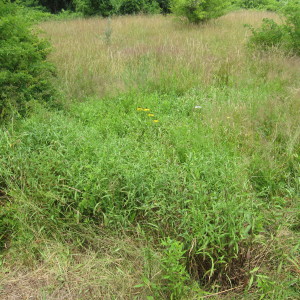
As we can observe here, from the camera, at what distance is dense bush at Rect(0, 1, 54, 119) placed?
3.95 meters

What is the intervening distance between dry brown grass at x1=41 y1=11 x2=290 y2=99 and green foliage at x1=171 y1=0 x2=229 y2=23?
205cm

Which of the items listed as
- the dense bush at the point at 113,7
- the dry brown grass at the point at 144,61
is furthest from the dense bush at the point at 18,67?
the dense bush at the point at 113,7

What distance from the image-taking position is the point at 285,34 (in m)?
6.70

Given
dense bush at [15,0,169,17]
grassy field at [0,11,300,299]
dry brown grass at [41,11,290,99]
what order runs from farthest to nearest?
dense bush at [15,0,169,17] → dry brown grass at [41,11,290,99] → grassy field at [0,11,300,299]

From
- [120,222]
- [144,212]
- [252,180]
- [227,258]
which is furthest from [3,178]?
[252,180]

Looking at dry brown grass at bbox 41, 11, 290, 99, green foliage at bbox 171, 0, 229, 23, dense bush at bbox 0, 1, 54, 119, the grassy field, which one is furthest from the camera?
green foliage at bbox 171, 0, 229, 23

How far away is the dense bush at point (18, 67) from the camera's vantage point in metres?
3.95

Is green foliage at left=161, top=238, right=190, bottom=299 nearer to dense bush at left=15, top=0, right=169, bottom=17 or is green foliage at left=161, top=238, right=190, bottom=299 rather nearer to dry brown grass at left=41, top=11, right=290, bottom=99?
dry brown grass at left=41, top=11, right=290, bottom=99

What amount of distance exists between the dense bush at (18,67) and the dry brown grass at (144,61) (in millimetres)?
688

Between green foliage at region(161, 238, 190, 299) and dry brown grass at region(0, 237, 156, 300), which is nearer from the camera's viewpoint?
green foliage at region(161, 238, 190, 299)

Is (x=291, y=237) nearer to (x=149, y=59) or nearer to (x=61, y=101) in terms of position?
(x=61, y=101)

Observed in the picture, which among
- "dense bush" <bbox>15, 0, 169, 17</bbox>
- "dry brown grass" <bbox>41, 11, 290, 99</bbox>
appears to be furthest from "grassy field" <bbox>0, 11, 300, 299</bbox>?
"dense bush" <bbox>15, 0, 169, 17</bbox>

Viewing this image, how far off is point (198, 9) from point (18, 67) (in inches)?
339

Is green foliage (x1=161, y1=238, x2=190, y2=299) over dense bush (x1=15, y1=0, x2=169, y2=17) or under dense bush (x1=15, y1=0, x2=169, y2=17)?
under
